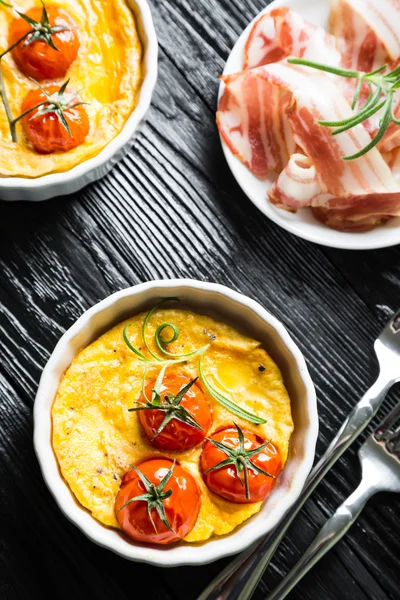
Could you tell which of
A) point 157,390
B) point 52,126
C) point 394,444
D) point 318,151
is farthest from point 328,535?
point 52,126

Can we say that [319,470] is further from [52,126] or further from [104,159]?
[52,126]

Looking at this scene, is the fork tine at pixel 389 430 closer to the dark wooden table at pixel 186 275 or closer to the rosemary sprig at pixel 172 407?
the dark wooden table at pixel 186 275

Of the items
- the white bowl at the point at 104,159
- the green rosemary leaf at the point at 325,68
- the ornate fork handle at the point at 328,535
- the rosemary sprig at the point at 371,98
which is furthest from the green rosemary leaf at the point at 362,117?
the ornate fork handle at the point at 328,535

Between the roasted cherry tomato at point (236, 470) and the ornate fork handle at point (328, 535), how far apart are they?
0.35m

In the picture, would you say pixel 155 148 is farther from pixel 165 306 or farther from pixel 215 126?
pixel 165 306

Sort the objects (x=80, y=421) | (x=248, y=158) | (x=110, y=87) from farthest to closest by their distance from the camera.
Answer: (x=248, y=158) < (x=110, y=87) < (x=80, y=421)

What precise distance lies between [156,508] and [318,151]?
3.58 ft

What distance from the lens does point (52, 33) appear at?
208cm

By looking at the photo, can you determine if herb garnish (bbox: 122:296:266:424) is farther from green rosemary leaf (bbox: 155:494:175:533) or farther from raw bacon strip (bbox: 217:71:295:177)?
raw bacon strip (bbox: 217:71:295:177)

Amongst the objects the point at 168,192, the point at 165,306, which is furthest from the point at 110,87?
the point at 165,306

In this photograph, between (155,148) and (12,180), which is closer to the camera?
(12,180)

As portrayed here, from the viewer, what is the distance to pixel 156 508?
1.86m

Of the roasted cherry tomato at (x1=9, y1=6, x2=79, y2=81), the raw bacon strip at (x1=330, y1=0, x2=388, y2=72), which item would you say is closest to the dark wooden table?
the raw bacon strip at (x1=330, y1=0, x2=388, y2=72)

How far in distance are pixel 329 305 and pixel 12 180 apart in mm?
979
